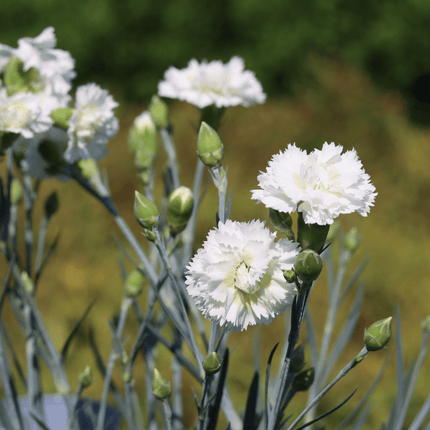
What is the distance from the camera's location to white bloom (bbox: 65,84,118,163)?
0.33 metres

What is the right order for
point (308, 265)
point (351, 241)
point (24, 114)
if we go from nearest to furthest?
point (308, 265), point (24, 114), point (351, 241)

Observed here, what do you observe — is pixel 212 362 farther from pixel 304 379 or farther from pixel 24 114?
pixel 24 114

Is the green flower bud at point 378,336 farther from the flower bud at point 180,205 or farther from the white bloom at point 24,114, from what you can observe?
the white bloom at point 24,114

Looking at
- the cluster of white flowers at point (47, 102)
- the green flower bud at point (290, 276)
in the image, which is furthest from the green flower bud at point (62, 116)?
the green flower bud at point (290, 276)

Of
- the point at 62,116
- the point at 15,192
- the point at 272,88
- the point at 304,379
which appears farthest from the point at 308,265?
the point at 272,88

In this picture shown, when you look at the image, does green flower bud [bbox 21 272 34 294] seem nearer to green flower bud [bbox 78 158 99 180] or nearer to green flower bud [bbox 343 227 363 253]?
green flower bud [bbox 78 158 99 180]

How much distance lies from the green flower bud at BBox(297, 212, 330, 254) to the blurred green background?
3.62ft

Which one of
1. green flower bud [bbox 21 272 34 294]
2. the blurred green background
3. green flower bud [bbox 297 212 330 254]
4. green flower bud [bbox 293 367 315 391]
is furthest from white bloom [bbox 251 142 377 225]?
the blurred green background

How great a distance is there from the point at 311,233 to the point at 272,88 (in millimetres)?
1631

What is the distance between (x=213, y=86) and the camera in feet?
1.40

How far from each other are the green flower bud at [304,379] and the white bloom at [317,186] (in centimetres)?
12

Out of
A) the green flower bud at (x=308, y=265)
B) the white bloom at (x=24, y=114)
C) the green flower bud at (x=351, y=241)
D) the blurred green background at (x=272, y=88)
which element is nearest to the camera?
the green flower bud at (x=308, y=265)

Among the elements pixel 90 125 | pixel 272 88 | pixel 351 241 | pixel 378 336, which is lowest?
pixel 378 336

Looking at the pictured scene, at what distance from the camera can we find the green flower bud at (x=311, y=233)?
23cm
